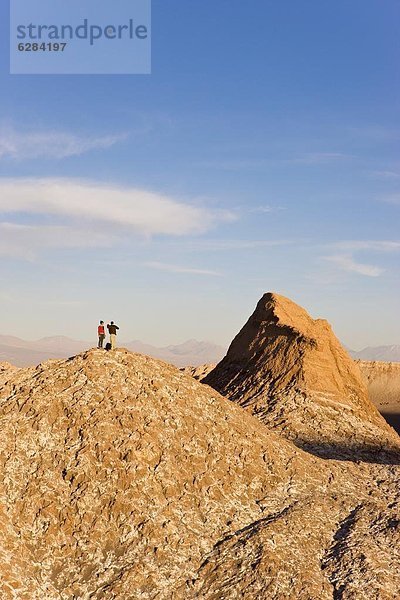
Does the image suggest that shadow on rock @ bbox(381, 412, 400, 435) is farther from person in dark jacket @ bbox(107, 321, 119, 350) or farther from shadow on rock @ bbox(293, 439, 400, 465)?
person in dark jacket @ bbox(107, 321, 119, 350)

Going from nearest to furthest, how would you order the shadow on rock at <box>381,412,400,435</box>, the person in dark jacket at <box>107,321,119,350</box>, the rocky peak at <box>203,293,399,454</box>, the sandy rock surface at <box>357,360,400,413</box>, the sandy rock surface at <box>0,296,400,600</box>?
the sandy rock surface at <box>0,296,400,600</box>
the person in dark jacket at <box>107,321,119,350</box>
the rocky peak at <box>203,293,399,454</box>
the shadow on rock at <box>381,412,400,435</box>
the sandy rock surface at <box>357,360,400,413</box>

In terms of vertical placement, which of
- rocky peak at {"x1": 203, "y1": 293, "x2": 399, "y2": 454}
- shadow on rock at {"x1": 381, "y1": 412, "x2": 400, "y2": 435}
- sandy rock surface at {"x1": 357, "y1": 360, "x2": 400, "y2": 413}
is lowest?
shadow on rock at {"x1": 381, "y1": 412, "x2": 400, "y2": 435}

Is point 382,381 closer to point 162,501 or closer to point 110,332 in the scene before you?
point 110,332


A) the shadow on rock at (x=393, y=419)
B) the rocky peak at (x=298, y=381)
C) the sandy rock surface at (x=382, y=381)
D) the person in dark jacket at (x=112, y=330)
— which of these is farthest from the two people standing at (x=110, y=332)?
the sandy rock surface at (x=382, y=381)

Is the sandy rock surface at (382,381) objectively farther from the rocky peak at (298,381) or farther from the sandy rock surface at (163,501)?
the sandy rock surface at (163,501)

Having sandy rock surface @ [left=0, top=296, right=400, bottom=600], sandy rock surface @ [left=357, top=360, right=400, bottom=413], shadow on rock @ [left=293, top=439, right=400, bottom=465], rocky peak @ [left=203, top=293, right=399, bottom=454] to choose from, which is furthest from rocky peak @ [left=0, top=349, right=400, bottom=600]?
sandy rock surface @ [left=357, top=360, right=400, bottom=413]

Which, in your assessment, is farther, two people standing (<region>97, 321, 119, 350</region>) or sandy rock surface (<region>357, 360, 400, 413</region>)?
sandy rock surface (<region>357, 360, 400, 413</region>)

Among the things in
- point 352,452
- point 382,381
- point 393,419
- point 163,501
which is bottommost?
point 393,419

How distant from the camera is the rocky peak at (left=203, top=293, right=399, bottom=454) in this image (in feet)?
79.7

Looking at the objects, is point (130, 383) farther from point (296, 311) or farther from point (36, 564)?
point (296, 311)

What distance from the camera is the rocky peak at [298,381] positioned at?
24.3 metres

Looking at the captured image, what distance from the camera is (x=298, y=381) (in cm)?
2745

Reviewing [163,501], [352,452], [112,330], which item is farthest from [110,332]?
[352,452]

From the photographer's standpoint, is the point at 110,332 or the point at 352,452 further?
the point at 352,452
